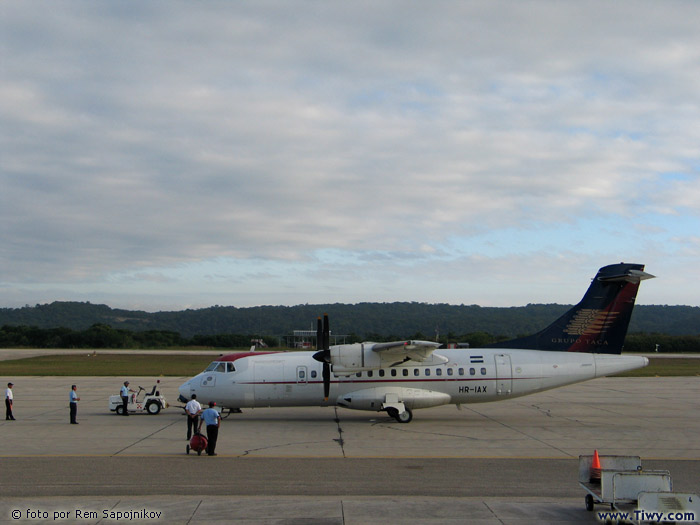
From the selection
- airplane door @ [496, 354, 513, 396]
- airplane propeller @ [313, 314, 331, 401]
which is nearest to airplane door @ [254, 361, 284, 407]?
airplane propeller @ [313, 314, 331, 401]

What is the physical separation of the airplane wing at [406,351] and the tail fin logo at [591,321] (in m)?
5.90

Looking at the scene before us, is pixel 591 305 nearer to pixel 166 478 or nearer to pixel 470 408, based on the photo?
pixel 470 408

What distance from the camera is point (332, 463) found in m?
16.2

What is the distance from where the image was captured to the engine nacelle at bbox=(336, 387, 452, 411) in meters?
24.1

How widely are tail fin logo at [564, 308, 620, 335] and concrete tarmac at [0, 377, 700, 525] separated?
3.74 metres

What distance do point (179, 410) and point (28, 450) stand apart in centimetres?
1100

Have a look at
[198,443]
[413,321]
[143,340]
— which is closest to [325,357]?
[198,443]

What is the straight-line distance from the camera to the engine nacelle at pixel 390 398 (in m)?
24.1

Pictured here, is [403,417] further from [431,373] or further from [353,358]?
[353,358]

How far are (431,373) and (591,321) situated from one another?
23.4 feet

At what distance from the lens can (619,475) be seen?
1057 centimetres

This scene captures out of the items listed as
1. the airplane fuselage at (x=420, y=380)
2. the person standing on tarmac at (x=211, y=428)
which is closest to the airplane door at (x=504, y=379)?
the airplane fuselage at (x=420, y=380)

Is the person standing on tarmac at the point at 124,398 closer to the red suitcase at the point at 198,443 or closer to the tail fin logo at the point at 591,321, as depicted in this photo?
the red suitcase at the point at 198,443

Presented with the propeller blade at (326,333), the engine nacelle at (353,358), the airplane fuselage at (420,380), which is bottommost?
the airplane fuselage at (420,380)
